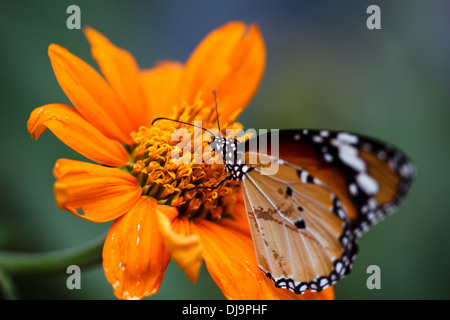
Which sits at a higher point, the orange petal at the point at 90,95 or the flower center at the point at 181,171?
the orange petal at the point at 90,95

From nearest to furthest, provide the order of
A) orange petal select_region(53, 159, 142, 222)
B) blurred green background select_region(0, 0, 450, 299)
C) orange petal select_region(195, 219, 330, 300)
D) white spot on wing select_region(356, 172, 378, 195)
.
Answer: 1. orange petal select_region(53, 159, 142, 222)
2. orange petal select_region(195, 219, 330, 300)
3. white spot on wing select_region(356, 172, 378, 195)
4. blurred green background select_region(0, 0, 450, 299)

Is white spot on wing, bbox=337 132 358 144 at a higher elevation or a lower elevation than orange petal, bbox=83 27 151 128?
lower

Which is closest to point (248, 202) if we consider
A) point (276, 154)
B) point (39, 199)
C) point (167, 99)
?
point (276, 154)

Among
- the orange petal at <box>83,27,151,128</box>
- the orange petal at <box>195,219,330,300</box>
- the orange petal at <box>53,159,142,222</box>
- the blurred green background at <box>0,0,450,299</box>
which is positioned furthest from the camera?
the blurred green background at <box>0,0,450,299</box>

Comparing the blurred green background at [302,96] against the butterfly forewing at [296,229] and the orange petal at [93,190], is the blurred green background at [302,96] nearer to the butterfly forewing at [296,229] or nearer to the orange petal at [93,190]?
the orange petal at [93,190]

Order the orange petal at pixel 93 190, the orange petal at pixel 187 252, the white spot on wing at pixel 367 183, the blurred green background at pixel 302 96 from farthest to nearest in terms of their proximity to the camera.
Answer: the blurred green background at pixel 302 96 < the white spot on wing at pixel 367 183 < the orange petal at pixel 93 190 < the orange petal at pixel 187 252

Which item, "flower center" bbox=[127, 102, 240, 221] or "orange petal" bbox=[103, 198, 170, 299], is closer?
"orange petal" bbox=[103, 198, 170, 299]

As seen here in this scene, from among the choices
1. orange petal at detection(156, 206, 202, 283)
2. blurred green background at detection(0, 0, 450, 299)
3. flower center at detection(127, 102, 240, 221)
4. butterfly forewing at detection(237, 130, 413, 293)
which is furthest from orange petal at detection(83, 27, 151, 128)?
orange petal at detection(156, 206, 202, 283)

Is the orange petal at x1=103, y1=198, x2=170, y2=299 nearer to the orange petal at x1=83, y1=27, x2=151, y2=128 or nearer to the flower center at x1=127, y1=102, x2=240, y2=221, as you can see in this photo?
the flower center at x1=127, y1=102, x2=240, y2=221

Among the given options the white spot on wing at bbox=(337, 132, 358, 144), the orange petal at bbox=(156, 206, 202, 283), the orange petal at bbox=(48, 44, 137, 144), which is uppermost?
the orange petal at bbox=(48, 44, 137, 144)

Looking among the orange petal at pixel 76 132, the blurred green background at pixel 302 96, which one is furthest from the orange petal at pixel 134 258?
the blurred green background at pixel 302 96
